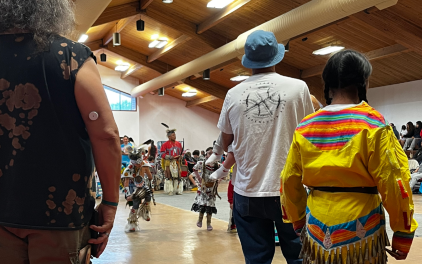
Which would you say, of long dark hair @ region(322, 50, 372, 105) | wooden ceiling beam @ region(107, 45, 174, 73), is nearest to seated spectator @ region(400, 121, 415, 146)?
wooden ceiling beam @ region(107, 45, 174, 73)

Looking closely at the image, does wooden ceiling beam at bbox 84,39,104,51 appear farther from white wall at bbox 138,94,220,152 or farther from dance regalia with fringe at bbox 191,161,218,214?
dance regalia with fringe at bbox 191,161,218,214

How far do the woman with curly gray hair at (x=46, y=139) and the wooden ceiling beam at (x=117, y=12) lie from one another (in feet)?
35.7


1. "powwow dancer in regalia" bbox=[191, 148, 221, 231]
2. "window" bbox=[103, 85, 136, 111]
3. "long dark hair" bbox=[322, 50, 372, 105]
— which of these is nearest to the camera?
"long dark hair" bbox=[322, 50, 372, 105]

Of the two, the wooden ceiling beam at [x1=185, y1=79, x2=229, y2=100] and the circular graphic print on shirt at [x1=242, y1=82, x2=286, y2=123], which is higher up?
the wooden ceiling beam at [x1=185, y1=79, x2=229, y2=100]

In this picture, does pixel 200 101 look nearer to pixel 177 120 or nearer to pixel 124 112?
pixel 177 120

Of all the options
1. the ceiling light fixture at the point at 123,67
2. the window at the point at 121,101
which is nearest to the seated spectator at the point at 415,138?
the ceiling light fixture at the point at 123,67

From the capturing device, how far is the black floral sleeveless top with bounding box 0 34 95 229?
51.9 inches

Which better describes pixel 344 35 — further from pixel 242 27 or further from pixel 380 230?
pixel 380 230

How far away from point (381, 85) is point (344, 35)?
16.4 feet

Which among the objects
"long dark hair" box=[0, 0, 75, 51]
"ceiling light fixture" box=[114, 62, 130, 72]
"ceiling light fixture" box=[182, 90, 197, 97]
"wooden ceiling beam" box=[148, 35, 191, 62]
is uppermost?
"ceiling light fixture" box=[114, 62, 130, 72]

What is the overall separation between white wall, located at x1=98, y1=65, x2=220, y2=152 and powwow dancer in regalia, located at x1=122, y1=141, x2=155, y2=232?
1552 cm

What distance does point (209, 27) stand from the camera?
12703mm

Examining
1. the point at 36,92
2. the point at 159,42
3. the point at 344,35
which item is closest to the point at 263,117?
the point at 36,92

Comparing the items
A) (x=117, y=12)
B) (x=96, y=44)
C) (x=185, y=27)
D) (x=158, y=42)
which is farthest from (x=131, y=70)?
(x=117, y=12)
